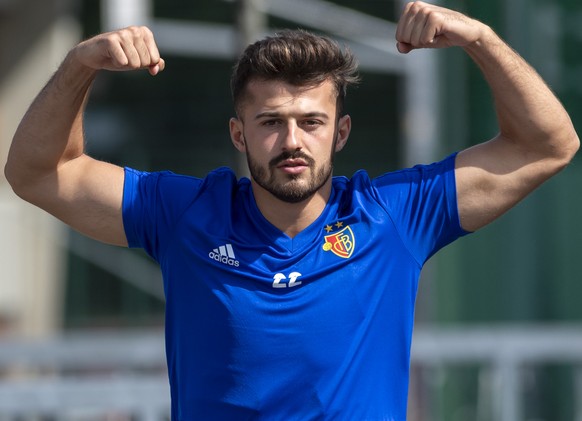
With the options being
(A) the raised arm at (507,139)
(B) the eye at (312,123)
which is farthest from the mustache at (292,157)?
(A) the raised arm at (507,139)

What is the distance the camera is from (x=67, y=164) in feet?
13.6

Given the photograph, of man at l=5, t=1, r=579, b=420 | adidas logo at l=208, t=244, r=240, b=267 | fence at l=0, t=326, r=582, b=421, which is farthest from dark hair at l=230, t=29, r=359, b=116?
fence at l=0, t=326, r=582, b=421

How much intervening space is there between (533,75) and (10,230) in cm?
1215

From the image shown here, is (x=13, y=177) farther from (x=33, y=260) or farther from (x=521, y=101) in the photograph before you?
(x=33, y=260)

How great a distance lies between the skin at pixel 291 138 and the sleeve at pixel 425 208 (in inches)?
1.6

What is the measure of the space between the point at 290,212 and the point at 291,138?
0.31 metres

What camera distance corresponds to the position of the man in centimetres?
381

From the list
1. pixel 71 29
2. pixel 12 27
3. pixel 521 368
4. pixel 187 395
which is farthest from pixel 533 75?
pixel 12 27

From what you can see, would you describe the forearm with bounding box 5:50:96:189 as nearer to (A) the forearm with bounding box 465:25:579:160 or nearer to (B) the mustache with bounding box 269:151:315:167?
(B) the mustache with bounding box 269:151:315:167

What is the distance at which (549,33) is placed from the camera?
36.7ft

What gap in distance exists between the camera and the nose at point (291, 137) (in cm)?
380

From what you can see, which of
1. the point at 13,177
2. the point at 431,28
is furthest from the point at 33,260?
the point at 431,28

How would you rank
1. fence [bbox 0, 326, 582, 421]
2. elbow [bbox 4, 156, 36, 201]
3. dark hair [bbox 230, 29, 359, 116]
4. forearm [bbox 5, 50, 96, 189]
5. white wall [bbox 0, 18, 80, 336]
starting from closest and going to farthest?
dark hair [bbox 230, 29, 359, 116] < forearm [bbox 5, 50, 96, 189] < elbow [bbox 4, 156, 36, 201] < fence [bbox 0, 326, 582, 421] < white wall [bbox 0, 18, 80, 336]

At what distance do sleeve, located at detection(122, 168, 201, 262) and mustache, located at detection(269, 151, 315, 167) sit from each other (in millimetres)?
393
